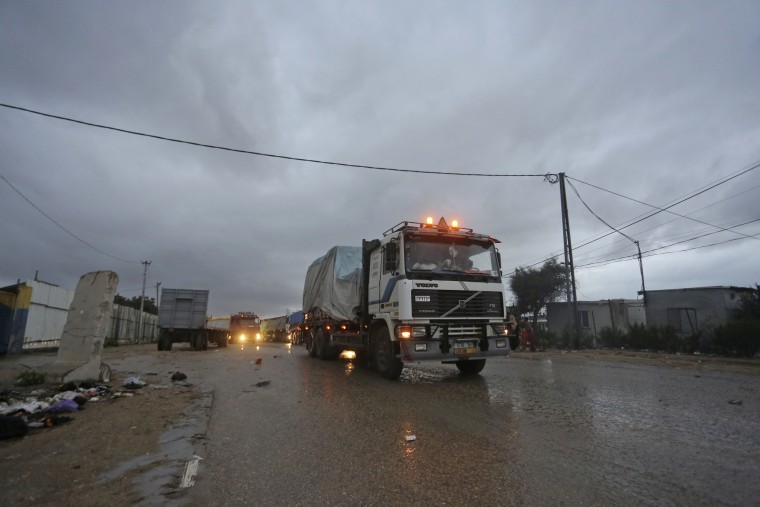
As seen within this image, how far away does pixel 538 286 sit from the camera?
34031 mm

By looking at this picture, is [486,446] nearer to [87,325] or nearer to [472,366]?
[472,366]

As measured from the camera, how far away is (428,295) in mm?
8188

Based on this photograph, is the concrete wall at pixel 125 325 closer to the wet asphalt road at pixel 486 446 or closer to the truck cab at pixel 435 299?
the truck cab at pixel 435 299

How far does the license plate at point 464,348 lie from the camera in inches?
323

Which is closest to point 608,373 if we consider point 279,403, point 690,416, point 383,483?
point 690,416

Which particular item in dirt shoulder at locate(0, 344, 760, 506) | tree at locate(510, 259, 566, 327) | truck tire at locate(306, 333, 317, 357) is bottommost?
dirt shoulder at locate(0, 344, 760, 506)

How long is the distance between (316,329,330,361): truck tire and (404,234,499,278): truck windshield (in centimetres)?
602

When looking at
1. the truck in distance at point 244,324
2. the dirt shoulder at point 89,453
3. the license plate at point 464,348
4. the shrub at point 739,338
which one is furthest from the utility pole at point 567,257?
the truck in distance at point 244,324

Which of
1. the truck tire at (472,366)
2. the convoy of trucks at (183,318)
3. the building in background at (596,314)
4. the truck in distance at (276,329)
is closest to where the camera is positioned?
the truck tire at (472,366)

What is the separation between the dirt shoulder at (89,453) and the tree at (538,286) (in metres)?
31.7

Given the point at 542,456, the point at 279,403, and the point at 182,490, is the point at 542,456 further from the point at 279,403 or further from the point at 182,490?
the point at 279,403

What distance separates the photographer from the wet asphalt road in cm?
299

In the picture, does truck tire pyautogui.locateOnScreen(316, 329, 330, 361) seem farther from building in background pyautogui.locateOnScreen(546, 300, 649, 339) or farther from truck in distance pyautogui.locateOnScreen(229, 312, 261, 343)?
truck in distance pyautogui.locateOnScreen(229, 312, 261, 343)

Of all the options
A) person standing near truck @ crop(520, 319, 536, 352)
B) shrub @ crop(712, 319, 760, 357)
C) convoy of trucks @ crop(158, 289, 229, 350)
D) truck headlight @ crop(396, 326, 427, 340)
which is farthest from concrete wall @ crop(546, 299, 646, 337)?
truck headlight @ crop(396, 326, 427, 340)
